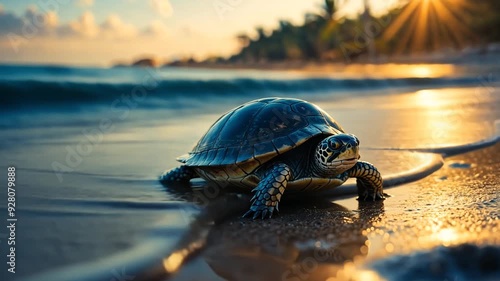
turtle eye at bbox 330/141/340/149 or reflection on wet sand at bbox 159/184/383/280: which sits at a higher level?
turtle eye at bbox 330/141/340/149

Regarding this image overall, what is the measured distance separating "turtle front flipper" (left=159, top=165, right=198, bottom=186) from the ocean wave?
280 inches

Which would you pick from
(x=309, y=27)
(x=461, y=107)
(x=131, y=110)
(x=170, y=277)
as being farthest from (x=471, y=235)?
(x=309, y=27)

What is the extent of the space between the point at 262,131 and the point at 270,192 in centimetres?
58

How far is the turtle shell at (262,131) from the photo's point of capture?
152 inches

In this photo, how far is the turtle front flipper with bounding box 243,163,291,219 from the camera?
11.6 ft

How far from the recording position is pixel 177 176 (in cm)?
452

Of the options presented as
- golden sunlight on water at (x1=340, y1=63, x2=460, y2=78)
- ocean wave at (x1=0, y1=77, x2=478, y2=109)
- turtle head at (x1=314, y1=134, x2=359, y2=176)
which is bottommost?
golden sunlight on water at (x1=340, y1=63, x2=460, y2=78)

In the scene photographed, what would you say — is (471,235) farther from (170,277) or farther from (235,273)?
(170,277)

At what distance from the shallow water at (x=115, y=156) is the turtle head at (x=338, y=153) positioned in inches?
12.8
